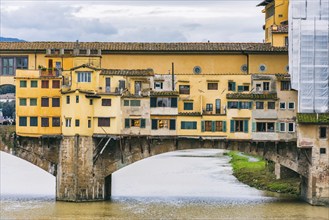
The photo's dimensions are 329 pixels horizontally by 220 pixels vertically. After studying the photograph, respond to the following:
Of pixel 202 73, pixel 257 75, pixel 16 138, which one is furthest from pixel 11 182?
pixel 257 75

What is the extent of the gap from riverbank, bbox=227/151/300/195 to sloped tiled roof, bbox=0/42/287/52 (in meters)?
8.05

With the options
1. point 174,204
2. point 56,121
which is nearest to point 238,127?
A: point 174,204

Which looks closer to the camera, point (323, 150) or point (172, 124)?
point (323, 150)

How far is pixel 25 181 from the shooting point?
64250 mm

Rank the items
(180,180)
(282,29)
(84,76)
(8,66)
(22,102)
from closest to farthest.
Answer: (84,76)
(22,102)
(8,66)
(282,29)
(180,180)

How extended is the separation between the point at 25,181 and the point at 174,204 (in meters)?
15.9

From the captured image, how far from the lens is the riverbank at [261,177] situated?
2276 inches

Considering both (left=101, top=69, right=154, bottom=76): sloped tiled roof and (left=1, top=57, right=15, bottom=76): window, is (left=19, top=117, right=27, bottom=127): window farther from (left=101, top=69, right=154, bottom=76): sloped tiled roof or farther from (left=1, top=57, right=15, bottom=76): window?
(left=101, top=69, right=154, bottom=76): sloped tiled roof

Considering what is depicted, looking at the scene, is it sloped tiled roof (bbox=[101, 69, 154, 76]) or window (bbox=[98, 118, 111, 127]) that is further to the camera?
sloped tiled roof (bbox=[101, 69, 154, 76])

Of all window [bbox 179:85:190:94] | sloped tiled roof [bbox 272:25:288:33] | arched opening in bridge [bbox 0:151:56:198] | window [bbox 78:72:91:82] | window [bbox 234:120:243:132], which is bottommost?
arched opening in bridge [bbox 0:151:56:198]

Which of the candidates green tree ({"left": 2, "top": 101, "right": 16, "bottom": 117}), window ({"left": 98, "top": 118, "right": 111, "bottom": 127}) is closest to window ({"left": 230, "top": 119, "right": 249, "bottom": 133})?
window ({"left": 98, "top": 118, "right": 111, "bottom": 127})

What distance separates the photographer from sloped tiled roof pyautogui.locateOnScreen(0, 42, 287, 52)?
56.3m

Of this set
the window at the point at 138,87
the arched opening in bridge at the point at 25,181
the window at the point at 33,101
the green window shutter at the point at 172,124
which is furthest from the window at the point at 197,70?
the arched opening in bridge at the point at 25,181

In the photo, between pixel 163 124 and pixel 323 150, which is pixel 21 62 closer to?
pixel 163 124
